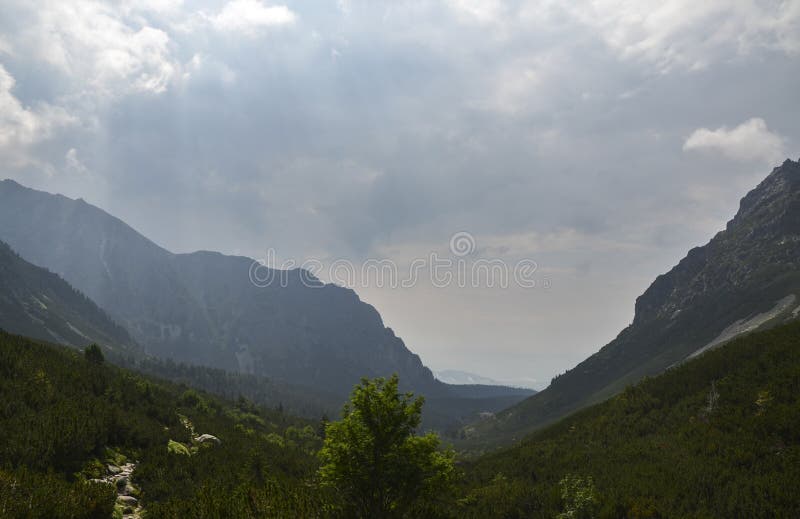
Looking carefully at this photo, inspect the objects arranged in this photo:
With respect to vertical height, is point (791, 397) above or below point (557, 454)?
above

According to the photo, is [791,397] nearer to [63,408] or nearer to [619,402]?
[619,402]

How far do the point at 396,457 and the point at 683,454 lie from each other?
28.8 m

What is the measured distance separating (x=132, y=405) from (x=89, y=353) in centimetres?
2236

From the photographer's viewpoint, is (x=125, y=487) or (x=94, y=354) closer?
(x=125, y=487)

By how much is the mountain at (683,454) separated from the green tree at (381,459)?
36.6 ft

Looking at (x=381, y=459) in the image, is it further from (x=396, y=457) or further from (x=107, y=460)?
(x=107, y=460)

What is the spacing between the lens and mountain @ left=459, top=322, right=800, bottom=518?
25125mm

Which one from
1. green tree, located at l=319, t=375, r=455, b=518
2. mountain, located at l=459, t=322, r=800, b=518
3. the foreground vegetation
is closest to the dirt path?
the foreground vegetation

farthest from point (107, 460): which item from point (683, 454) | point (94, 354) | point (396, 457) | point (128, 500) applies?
point (683, 454)

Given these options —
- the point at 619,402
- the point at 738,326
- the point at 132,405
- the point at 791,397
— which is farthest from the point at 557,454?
the point at 738,326

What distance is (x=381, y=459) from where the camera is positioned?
704 inches

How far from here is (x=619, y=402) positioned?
193ft

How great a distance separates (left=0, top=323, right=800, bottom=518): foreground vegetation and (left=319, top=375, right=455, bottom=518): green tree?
59 millimetres

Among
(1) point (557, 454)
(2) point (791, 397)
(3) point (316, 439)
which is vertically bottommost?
(3) point (316, 439)
